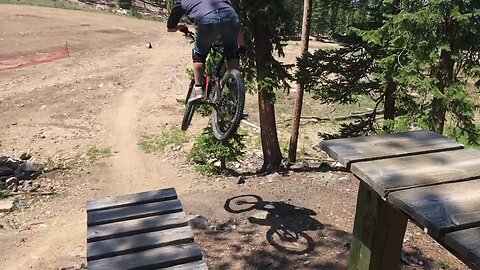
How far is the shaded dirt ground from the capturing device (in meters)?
6.84

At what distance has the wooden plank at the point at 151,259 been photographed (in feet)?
11.9

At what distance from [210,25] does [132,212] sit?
86.2 inches

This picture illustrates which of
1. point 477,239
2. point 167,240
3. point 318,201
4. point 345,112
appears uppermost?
point 477,239

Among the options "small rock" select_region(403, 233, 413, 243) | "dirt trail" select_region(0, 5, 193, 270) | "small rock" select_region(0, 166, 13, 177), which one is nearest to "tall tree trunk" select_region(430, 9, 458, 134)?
"small rock" select_region(403, 233, 413, 243)

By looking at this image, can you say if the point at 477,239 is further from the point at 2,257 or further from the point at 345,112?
the point at 345,112

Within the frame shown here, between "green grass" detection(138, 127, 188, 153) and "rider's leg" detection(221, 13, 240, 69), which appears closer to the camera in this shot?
"rider's leg" detection(221, 13, 240, 69)

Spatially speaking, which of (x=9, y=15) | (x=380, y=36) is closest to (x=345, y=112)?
(x=380, y=36)

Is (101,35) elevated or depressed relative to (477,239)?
depressed

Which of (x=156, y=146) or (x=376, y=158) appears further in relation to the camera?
(x=156, y=146)

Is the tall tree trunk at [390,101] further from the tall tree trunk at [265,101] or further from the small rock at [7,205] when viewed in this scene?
the small rock at [7,205]

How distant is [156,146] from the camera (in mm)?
14898

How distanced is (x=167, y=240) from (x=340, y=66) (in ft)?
26.2

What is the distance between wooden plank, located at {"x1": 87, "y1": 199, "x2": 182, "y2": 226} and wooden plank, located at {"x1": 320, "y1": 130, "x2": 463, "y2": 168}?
221 centimetres

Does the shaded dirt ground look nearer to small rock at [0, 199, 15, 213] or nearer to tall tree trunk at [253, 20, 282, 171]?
small rock at [0, 199, 15, 213]
